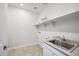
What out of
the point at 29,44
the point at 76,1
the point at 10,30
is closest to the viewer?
the point at 76,1

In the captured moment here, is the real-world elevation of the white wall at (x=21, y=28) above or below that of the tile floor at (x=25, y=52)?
above

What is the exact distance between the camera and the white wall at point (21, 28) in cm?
352

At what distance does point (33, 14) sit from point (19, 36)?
1.81m

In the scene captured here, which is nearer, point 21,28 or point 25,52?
point 25,52

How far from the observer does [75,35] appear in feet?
5.14

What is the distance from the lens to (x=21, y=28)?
386 centimetres

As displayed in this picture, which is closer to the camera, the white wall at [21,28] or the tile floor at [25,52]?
the tile floor at [25,52]

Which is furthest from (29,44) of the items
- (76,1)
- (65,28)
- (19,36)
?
(76,1)

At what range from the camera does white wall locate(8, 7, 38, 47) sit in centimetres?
352

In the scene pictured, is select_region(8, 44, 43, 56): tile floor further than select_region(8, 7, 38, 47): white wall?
No

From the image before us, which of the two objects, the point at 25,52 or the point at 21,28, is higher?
the point at 21,28

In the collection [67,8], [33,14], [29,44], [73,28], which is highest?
[33,14]

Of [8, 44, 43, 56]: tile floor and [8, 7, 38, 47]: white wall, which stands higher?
[8, 7, 38, 47]: white wall

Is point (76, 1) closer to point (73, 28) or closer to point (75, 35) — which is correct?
point (73, 28)
